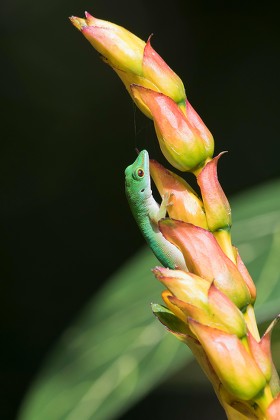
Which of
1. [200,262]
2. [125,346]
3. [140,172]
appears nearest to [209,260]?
[200,262]

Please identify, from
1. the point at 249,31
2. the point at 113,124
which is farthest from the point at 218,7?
the point at 113,124

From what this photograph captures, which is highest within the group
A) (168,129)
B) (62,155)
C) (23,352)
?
(168,129)

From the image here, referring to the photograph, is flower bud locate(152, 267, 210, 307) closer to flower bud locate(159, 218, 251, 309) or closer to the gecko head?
flower bud locate(159, 218, 251, 309)

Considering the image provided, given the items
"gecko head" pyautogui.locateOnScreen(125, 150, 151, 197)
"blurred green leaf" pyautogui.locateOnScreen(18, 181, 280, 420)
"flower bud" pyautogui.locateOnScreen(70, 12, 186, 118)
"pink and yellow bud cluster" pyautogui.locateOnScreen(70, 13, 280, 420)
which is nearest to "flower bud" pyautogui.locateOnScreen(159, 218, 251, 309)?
"pink and yellow bud cluster" pyautogui.locateOnScreen(70, 13, 280, 420)

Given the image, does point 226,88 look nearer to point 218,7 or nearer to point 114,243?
point 218,7

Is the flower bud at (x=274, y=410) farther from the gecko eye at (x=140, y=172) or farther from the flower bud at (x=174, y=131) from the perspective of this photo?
the gecko eye at (x=140, y=172)

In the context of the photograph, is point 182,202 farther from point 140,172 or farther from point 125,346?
point 140,172

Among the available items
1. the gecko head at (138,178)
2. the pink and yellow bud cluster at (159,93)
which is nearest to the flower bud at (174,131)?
the pink and yellow bud cluster at (159,93)
